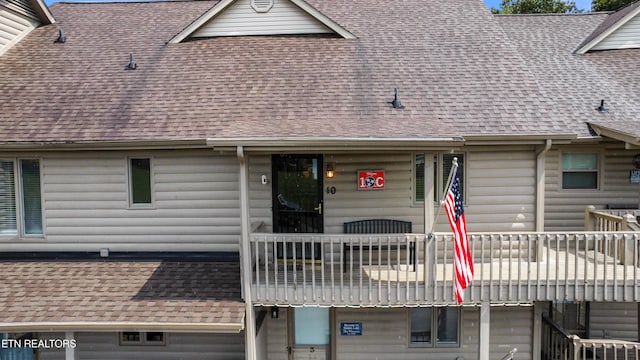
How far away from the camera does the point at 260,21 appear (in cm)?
1084

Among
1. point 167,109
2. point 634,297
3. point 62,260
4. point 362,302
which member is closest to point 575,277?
point 634,297

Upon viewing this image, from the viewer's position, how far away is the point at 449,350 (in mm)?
8695

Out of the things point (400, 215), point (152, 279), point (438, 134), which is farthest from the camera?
point (400, 215)

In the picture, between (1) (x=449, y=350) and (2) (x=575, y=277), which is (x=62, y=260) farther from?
(2) (x=575, y=277)

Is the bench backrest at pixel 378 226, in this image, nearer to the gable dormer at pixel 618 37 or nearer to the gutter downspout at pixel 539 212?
the gutter downspout at pixel 539 212

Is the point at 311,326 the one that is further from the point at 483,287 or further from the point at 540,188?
the point at 540,188

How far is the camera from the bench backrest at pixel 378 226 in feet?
27.3

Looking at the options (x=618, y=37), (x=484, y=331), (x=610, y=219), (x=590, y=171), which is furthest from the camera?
(x=618, y=37)

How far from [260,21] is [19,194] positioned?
20.6 ft

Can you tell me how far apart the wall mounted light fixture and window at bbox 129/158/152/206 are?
3.39 meters

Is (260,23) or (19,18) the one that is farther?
(19,18)

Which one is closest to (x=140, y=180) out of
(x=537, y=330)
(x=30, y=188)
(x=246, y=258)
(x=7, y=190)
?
(x=30, y=188)

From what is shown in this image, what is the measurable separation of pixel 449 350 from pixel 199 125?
637 cm

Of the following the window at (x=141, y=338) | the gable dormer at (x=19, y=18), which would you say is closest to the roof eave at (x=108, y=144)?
the window at (x=141, y=338)
